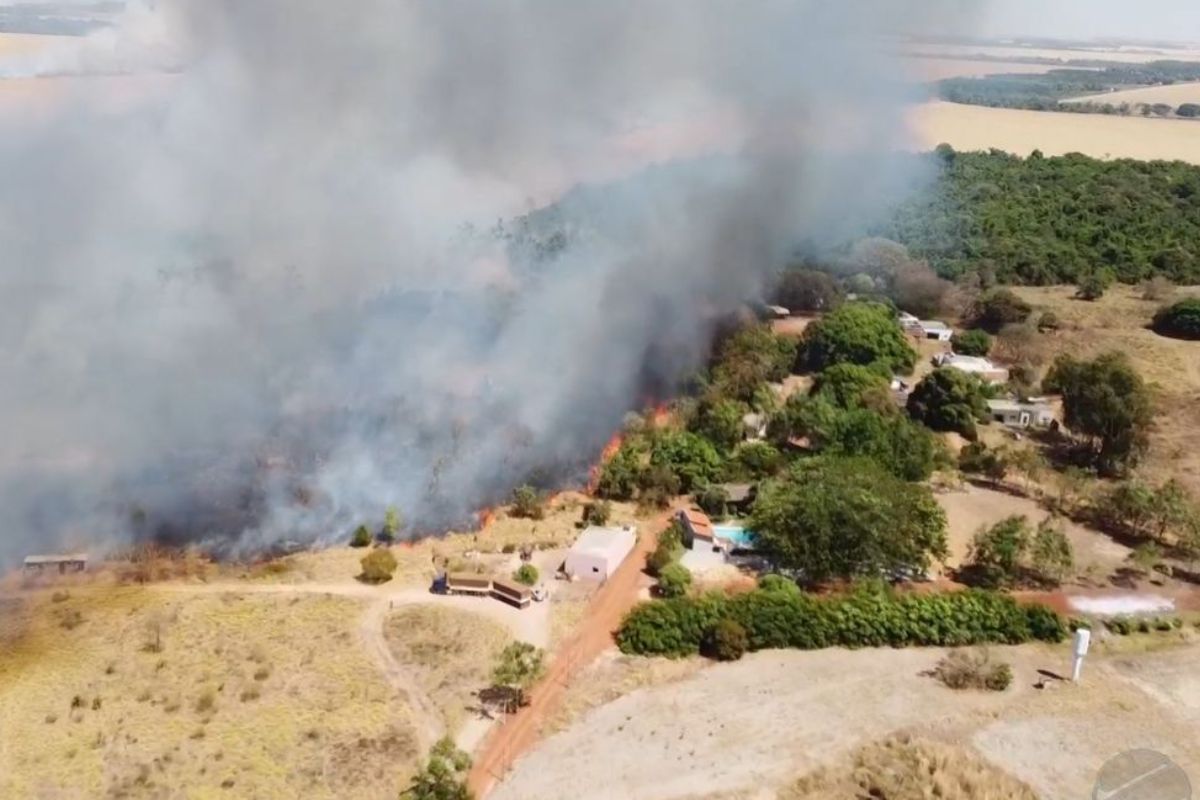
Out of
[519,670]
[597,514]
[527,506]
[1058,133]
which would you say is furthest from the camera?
[1058,133]

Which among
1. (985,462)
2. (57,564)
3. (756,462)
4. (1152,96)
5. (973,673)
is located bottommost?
(973,673)

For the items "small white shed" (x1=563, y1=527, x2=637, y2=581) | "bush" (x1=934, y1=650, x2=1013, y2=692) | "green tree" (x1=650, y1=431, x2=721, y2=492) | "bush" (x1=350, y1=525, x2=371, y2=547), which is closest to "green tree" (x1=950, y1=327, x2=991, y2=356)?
"green tree" (x1=650, y1=431, x2=721, y2=492)

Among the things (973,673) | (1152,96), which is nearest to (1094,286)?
(973,673)

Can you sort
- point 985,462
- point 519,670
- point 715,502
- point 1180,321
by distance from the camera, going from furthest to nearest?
point 1180,321 < point 985,462 < point 715,502 < point 519,670

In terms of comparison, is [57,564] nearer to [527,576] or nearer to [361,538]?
[361,538]

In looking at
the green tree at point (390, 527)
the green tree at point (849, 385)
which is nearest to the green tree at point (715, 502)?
the green tree at point (849, 385)

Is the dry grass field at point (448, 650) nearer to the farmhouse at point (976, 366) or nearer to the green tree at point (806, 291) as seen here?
the farmhouse at point (976, 366)
